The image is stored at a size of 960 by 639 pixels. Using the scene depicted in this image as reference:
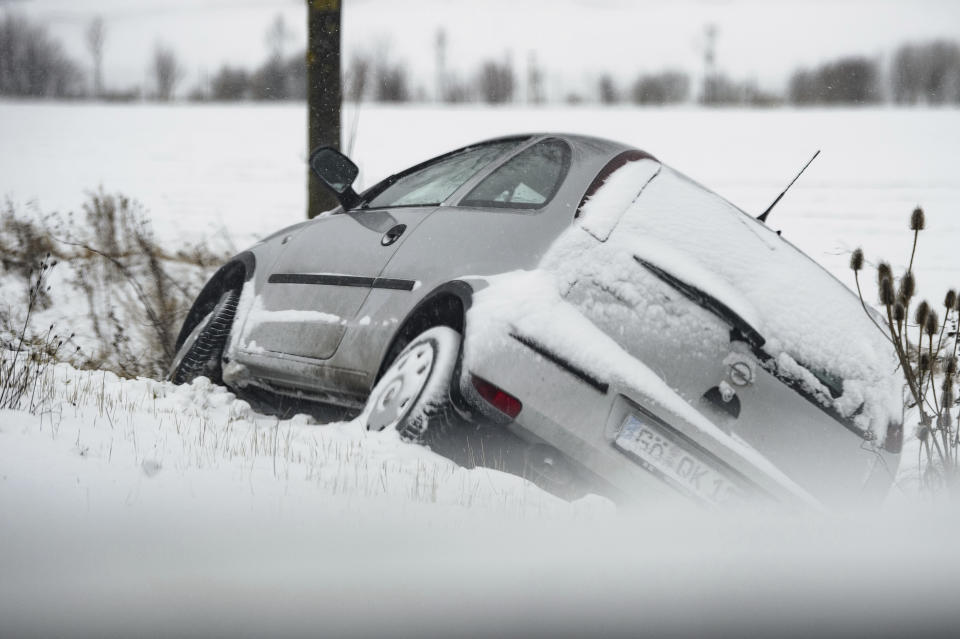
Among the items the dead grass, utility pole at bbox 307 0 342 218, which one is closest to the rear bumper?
the dead grass

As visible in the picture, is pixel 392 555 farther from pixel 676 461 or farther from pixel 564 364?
pixel 676 461

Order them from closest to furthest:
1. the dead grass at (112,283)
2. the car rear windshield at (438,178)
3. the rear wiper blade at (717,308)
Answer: the rear wiper blade at (717,308) → the car rear windshield at (438,178) → the dead grass at (112,283)

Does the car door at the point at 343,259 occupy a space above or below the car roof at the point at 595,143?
below

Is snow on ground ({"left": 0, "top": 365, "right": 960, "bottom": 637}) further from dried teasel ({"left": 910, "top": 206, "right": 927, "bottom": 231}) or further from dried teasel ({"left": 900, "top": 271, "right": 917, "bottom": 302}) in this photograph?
dried teasel ({"left": 910, "top": 206, "right": 927, "bottom": 231})

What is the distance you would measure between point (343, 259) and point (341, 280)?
0.13 metres

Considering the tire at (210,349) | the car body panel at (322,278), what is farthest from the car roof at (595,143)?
the tire at (210,349)

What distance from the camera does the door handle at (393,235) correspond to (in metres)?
4.00

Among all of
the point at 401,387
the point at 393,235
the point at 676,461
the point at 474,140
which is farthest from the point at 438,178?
the point at 474,140

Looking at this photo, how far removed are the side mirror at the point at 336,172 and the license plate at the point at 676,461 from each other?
91.0 inches

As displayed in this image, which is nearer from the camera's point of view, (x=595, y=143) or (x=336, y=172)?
(x=595, y=143)

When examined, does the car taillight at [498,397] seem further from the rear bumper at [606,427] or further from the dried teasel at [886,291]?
the dried teasel at [886,291]

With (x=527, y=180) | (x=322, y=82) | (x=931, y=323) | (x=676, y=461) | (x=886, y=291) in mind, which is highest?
(x=322, y=82)

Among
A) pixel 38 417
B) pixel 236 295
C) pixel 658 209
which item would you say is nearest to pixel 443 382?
pixel 658 209

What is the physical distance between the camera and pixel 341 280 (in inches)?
164
